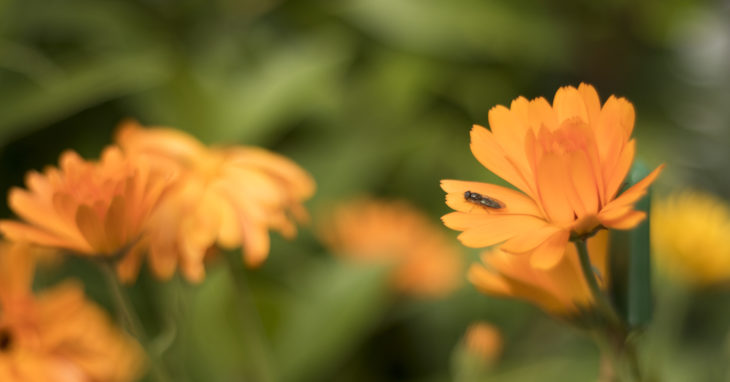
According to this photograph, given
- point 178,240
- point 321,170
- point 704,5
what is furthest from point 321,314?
point 704,5

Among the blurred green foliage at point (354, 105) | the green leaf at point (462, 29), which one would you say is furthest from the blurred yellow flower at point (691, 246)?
the green leaf at point (462, 29)

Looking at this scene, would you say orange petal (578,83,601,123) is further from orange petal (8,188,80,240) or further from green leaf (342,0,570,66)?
green leaf (342,0,570,66)

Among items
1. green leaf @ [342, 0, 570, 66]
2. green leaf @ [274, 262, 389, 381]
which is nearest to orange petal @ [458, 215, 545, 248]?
green leaf @ [274, 262, 389, 381]

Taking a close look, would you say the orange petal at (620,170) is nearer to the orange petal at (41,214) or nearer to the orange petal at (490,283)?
the orange petal at (490,283)

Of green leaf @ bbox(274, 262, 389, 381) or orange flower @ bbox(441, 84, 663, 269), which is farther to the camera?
green leaf @ bbox(274, 262, 389, 381)

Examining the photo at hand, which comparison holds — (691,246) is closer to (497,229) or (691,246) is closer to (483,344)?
(483,344)

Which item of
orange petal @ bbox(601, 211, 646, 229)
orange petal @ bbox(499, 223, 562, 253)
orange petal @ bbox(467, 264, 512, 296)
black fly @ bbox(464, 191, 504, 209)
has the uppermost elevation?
black fly @ bbox(464, 191, 504, 209)

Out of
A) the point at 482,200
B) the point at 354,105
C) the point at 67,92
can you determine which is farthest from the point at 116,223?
the point at 354,105

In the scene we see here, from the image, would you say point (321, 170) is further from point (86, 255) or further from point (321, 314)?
point (86, 255)
